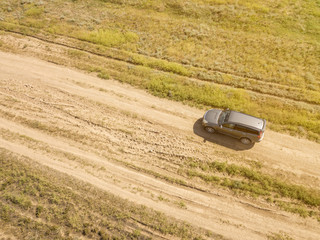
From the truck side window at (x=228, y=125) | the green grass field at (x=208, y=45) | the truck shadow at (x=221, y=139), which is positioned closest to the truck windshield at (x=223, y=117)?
the truck side window at (x=228, y=125)

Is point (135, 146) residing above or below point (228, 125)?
below

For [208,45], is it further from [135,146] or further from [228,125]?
[135,146]

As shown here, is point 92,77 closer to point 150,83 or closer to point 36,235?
point 150,83

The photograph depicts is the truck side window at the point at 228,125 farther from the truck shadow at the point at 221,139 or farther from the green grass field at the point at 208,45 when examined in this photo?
the green grass field at the point at 208,45

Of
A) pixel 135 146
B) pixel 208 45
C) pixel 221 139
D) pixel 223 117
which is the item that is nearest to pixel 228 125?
pixel 223 117

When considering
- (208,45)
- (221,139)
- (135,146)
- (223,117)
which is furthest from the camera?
(208,45)

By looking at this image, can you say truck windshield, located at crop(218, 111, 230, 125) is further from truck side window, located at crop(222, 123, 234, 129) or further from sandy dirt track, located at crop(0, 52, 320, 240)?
sandy dirt track, located at crop(0, 52, 320, 240)

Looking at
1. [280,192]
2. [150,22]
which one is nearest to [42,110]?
[150,22]
